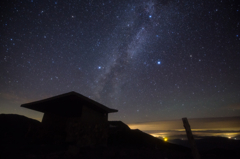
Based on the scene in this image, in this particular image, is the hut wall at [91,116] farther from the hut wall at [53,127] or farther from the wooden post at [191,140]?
the wooden post at [191,140]

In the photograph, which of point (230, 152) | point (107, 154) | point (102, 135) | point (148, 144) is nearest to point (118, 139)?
point (148, 144)

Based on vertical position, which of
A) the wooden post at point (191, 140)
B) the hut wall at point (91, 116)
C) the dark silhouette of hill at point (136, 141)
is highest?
the hut wall at point (91, 116)

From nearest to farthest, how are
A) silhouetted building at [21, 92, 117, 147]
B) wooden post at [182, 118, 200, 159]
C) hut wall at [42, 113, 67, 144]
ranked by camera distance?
1. wooden post at [182, 118, 200, 159]
2. silhouetted building at [21, 92, 117, 147]
3. hut wall at [42, 113, 67, 144]

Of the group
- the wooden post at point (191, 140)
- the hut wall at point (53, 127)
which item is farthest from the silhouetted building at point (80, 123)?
the wooden post at point (191, 140)

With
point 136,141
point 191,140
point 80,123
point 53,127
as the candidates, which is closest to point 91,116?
point 80,123

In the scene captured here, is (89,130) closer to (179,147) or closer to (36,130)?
(36,130)

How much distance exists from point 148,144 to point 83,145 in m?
7.81

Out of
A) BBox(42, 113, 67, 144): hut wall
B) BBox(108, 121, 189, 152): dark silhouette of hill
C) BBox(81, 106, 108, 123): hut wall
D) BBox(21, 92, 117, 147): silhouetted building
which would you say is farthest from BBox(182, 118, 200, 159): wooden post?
BBox(42, 113, 67, 144): hut wall

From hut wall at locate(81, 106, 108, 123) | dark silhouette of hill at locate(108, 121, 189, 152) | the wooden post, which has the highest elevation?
hut wall at locate(81, 106, 108, 123)

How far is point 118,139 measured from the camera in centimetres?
1272

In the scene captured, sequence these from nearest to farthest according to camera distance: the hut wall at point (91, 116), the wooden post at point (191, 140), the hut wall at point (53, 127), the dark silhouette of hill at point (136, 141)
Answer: the wooden post at point (191, 140), the hut wall at point (91, 116), the hut wall at point (53, 127), the dark silhouette of hill at point (136, 141)

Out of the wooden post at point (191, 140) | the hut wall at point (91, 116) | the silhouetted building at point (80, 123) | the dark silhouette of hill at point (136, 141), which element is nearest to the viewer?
the wooden post at point (191, 140)

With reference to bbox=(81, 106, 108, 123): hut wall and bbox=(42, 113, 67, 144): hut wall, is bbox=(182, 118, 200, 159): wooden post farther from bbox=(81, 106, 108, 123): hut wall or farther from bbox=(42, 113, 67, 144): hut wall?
bbox=(42, 113, 67, 144): hut wall

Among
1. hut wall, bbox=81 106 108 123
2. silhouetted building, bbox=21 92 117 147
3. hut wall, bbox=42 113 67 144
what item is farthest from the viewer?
hut wall, bbox=42 113 67 144
